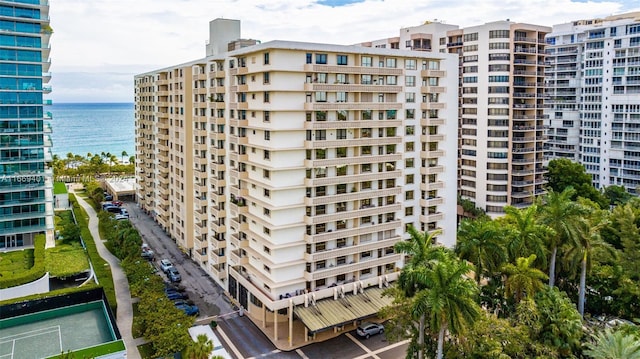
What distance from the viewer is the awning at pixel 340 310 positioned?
141ft

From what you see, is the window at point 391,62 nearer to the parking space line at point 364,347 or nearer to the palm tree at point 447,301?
the palm tree at point 447,301

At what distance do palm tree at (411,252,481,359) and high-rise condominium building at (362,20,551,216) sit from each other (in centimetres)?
4872

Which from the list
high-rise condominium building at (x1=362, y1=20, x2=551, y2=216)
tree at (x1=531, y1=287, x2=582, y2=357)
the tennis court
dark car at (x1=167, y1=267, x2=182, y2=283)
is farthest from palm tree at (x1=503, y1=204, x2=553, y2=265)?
dark car at (x1=167, y1=267, x2=182, y2=283)

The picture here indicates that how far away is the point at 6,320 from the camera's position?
44.8 m

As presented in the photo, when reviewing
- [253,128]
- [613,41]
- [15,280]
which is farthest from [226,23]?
[613,41]

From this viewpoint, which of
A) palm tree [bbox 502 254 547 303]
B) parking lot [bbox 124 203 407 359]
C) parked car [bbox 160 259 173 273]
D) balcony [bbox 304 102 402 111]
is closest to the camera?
palm tree [bbox 502 254 547 303]

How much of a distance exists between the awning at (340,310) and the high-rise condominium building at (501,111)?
38.7 m

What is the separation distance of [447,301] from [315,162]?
61.6 feet

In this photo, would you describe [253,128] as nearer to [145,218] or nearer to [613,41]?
[145,218]

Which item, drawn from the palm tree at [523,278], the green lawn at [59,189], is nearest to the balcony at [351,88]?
the palm tree at [523,278]

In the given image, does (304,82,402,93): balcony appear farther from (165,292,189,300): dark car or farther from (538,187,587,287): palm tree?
(165,292,189,300): dark car

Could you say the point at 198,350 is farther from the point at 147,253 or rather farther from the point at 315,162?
the point at 147,253

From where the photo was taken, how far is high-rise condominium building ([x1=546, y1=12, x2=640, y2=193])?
3691 inches

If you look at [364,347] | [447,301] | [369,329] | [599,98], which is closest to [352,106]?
[369,329]
